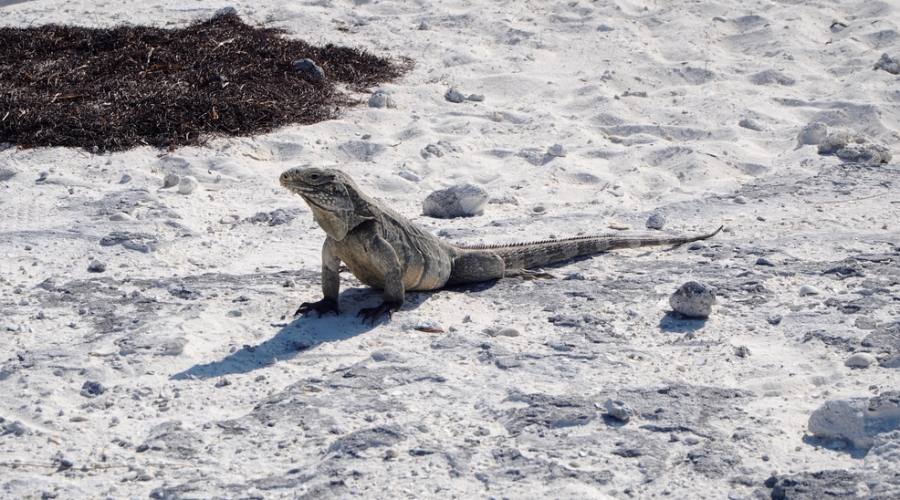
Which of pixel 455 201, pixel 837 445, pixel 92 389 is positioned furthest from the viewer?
pixel 455 201

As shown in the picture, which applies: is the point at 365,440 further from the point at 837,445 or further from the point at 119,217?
the point at 119,217

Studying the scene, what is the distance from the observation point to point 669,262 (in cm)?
567

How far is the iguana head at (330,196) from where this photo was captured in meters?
4.70

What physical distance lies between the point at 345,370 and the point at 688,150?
12.5 feet

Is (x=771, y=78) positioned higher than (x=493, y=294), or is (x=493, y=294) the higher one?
(x=771, y=78)

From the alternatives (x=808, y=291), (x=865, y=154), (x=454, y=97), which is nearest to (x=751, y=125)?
(x=865, y=154)

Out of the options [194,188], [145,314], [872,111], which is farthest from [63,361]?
[872,111]

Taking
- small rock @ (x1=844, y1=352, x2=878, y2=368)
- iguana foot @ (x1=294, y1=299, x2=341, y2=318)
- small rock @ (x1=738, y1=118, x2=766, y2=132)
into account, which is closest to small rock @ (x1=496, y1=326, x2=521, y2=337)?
iguana foot @ (x1=294, y1=299, x2=341, y2=318)

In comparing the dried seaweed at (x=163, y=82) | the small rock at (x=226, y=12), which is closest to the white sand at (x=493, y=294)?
the dried seaweed at (x=163, y=82)

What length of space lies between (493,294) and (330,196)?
3.30 ft

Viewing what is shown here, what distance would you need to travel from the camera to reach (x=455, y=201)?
6352 millimetres

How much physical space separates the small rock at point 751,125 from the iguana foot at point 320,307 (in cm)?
411

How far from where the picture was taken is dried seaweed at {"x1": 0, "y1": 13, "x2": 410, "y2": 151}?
7.23 m

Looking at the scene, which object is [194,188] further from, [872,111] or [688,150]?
[872,111]
